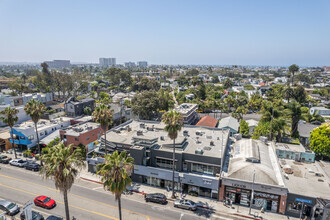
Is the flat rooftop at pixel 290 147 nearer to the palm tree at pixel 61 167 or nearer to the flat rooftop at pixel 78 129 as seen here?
the palm tree at pixel 61 167

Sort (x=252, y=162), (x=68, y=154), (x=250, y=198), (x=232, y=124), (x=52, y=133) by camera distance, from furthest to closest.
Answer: (x=232, y=124) → (x=52, y=133) → (x=252, y=162) → (x=250, y=198) → (x=68, y=154)

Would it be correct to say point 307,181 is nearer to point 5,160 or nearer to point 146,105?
point 146,105

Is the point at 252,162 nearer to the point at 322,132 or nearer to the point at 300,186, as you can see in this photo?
the point at 300,186

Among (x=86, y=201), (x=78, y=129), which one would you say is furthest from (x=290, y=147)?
(x=78, y=129)

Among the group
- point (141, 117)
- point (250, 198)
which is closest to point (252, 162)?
point (250, 198)

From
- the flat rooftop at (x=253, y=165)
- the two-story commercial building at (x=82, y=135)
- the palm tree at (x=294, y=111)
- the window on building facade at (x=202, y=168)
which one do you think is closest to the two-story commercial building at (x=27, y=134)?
the two-story commercial building at (x=82, y=135)
